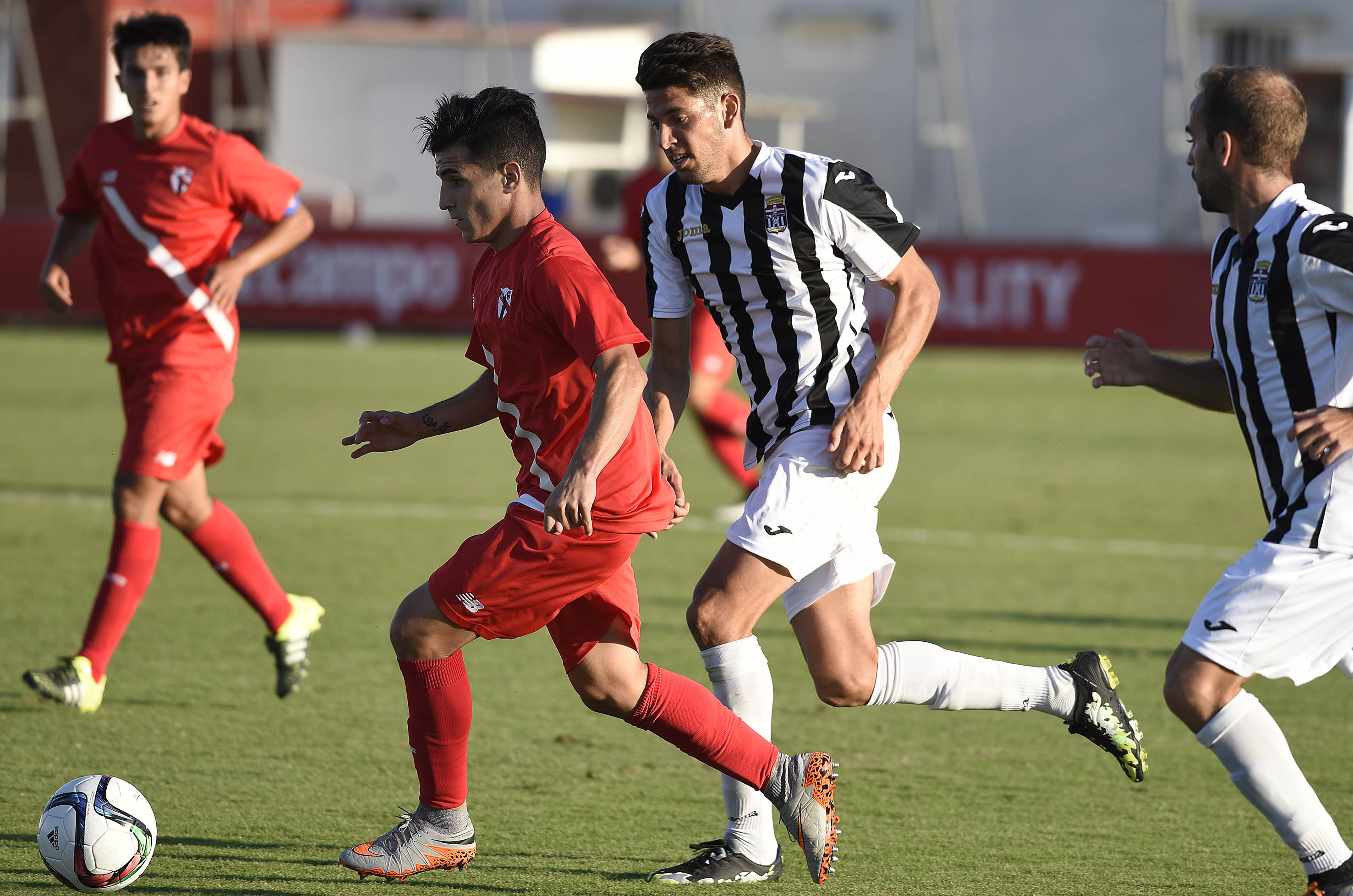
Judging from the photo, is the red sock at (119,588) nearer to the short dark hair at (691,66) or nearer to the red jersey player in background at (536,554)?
the red jersey player in background at (536,554)

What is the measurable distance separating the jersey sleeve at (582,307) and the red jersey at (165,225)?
2.46 meters

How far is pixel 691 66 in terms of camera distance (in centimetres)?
381

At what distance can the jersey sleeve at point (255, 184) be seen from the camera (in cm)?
572

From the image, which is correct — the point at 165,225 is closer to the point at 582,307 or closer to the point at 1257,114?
the point at 582,307

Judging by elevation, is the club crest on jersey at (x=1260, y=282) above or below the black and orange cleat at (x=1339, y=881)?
above

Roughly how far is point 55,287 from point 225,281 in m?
0.78

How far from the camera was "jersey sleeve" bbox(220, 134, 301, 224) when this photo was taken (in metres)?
5.72

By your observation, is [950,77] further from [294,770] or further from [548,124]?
[294,770]

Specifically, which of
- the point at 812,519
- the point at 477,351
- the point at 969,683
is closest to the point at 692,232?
the point at 477,351

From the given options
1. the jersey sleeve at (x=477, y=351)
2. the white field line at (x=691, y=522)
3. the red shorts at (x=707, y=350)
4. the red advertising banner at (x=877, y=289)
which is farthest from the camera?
the red advertising banner at (x=877, y=289)

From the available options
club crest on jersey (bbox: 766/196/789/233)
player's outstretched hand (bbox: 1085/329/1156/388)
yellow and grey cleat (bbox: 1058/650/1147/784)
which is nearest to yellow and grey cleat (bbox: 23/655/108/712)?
club crest on jersey (bbox: 766/196/789/233)

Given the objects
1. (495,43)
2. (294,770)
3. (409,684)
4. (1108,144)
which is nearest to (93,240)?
(294,770)

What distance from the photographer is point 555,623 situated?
374cm

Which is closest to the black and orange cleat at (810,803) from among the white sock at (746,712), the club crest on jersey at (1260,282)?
the white sock at (746,712)
